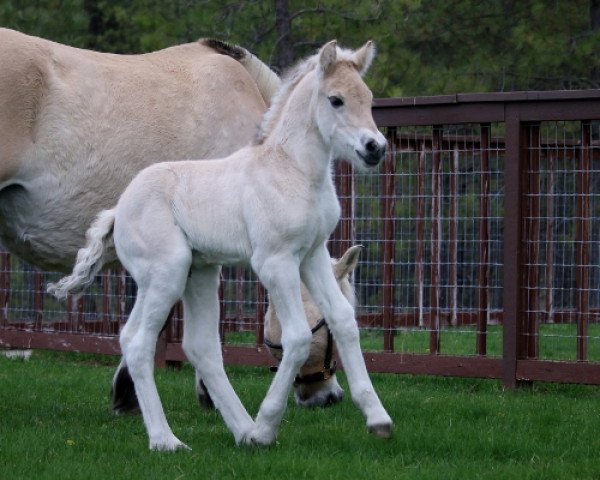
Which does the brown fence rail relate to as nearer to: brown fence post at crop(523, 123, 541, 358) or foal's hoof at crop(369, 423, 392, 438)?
brown fence post at crop(523, 123, 541, 358)

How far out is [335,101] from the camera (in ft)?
17.0

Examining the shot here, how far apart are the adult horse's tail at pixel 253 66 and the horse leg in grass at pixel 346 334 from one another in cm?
234

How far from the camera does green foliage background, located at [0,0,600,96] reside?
47.4 feet

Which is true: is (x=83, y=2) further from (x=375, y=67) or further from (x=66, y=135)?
(x=66, y=135)

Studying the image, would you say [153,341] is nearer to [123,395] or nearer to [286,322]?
[286,322]

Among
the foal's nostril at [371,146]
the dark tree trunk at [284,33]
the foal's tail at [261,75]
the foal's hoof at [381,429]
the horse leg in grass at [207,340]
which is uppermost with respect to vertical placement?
the dark tree trunk at [284,33]

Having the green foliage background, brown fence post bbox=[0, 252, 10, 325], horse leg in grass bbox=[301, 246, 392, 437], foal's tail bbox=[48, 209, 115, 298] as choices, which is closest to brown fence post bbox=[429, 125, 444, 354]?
horse leg in grass bbox=[301, 246, 392, 437]

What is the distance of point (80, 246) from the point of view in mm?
6797

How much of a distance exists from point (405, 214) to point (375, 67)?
3.26 meters

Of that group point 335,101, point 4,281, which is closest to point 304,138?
point 335,101

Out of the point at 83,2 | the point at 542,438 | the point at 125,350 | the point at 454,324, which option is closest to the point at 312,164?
the point at 125,350

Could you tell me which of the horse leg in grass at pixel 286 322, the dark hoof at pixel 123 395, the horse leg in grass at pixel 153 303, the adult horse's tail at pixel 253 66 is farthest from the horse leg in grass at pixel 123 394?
the adult horse's tail at pixel 253 66

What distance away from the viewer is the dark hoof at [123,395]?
6.78 metres

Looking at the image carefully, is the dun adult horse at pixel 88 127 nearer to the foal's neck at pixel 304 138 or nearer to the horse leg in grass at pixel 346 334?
the foal's neck at pixel 304 138
